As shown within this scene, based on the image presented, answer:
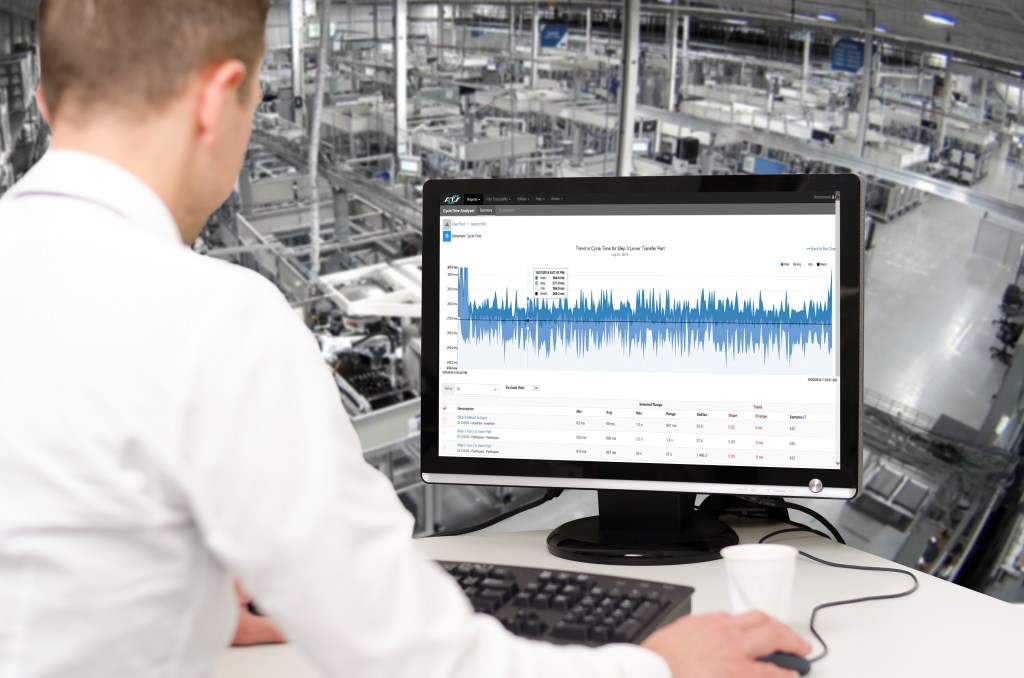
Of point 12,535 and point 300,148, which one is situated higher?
point 12,535

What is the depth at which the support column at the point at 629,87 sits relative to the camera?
4.77 m

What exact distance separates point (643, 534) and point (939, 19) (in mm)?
4118

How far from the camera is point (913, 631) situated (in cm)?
96

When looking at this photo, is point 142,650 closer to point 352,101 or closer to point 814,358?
point 814,358

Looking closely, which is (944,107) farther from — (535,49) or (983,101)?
(535,49)

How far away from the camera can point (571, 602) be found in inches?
37.0

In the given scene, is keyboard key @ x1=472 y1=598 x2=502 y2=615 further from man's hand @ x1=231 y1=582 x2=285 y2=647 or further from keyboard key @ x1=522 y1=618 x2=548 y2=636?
man's hand @ x1=231 y1=582 x2=285 y2=647

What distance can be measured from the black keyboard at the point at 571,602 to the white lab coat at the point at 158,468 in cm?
33

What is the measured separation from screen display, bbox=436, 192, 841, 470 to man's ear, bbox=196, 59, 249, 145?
1.95 feet

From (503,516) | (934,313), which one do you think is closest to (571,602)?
(503,516)

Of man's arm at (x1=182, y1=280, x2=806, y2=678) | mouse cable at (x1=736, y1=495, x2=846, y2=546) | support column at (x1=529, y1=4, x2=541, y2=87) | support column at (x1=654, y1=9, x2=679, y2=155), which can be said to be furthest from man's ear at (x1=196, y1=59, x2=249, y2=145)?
support column at (x1=654, y1=9, x2=679, y2=155)

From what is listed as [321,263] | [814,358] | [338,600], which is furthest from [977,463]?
[338,600]

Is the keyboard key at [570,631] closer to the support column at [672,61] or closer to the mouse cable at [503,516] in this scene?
the mouse cable at [503,516]

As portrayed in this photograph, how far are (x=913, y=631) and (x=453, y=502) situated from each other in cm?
636
